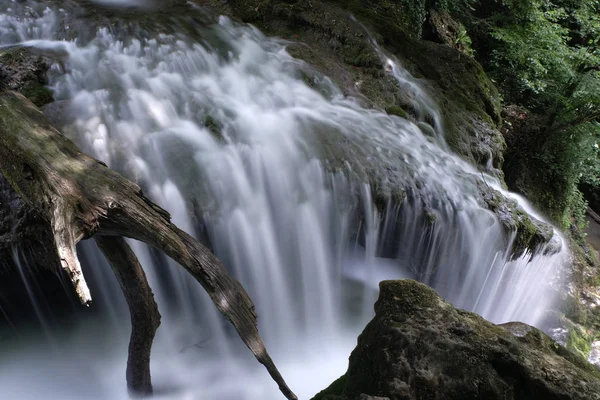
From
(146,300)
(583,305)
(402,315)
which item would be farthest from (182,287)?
(583,305)

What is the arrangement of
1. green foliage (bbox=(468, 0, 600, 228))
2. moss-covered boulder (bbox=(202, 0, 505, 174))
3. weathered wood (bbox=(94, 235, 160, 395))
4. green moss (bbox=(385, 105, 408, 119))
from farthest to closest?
green foliage (bbox=(468, 0, 600, 228)) < moss-covered boulder (bbox=(202, 0, 505, 174)) < green moss (bbox=(385, 105, 408, 119)) < weathered wood (bbox=(94, 235, 160, 395))

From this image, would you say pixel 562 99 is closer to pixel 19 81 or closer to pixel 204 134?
pixel 204 134

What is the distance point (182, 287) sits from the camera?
172 inches

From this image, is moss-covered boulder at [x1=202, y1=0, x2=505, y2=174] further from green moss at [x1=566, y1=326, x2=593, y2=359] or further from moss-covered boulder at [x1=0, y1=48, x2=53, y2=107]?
moss-covered boulder at [x1=0, y1=48, x2=53, y2=107]

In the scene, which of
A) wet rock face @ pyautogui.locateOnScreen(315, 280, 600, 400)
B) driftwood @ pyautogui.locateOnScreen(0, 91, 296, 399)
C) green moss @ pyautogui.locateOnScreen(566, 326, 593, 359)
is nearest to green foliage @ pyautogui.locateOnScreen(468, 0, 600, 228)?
green moss @ pyautogui.locateOnScreen(566, 326, 593, 359)

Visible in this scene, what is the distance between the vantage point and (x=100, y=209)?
8.48 feet

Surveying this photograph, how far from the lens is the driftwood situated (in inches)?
101

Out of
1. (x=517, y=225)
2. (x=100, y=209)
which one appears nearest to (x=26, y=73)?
(x=100, y=209)

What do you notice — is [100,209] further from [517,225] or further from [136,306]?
[517,225]

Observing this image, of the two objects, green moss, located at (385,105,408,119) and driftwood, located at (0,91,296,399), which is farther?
green moss, located at (385,105,408,119)

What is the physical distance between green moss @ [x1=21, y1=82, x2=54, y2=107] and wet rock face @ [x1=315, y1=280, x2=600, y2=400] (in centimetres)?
394

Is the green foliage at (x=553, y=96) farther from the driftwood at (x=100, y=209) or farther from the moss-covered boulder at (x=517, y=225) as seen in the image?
the driftwood at (x=100, y=209)

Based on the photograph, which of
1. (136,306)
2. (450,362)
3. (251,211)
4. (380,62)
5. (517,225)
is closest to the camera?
(450,362)

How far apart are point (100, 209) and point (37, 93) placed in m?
2.91
